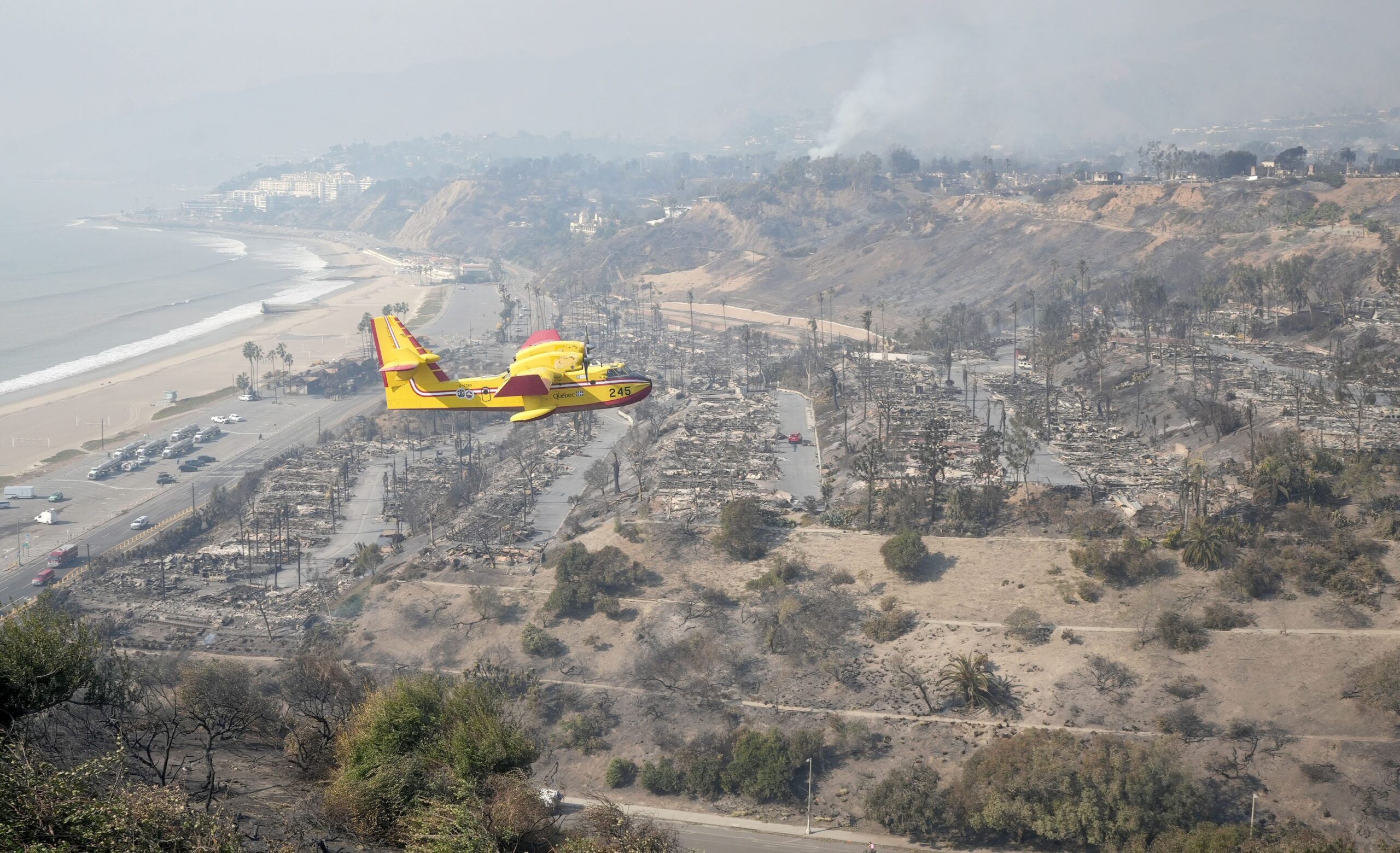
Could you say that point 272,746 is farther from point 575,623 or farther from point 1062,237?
point 1062,237

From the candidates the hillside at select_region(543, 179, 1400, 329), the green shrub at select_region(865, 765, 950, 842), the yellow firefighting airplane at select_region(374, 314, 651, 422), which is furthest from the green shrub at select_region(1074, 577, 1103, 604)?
the hillside at select_region(543, 179, 1400, 329)

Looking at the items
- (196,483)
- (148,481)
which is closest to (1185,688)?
(196,483)

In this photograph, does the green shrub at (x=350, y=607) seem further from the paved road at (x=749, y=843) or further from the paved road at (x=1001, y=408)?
the paved road at (x=1001, y=408)

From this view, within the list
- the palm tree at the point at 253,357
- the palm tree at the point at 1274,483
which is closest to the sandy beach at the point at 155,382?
the palm tree at the point at 253,357

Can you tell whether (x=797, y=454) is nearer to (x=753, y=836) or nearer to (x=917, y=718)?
(x=917, y=718)

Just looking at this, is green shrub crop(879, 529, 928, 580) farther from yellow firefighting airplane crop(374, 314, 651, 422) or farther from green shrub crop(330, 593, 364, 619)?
green shrub crop(330, 593, 364, 619)

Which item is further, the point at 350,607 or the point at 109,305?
the point at 109,305

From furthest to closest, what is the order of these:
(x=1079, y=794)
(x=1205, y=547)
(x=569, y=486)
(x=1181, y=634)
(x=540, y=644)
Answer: (x=569, y=486)
(x=1205, y=547)
(x=540, y=644)
(x=1181, y=634)
(x=1079, y=794)
